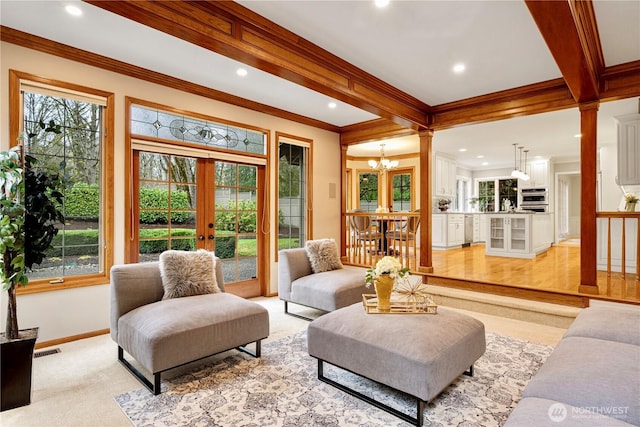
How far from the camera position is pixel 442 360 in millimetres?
1990

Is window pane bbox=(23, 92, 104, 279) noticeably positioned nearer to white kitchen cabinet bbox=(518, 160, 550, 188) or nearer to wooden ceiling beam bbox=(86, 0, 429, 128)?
wooden ceiling beam bbox=(86, 0, 429, 128)

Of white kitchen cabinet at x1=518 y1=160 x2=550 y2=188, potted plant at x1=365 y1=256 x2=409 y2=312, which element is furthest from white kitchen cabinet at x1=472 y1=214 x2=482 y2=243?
potted plant at x1=365 y1=256 x2=409 y2=312

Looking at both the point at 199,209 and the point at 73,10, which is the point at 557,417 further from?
the point at 199,209

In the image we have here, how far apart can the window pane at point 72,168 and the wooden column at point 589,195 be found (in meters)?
5.30

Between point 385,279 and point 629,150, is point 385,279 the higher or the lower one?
the lower one

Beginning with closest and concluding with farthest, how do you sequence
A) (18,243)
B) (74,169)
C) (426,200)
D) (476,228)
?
(18,243)
(74,169)
(426,200)
(476,228)

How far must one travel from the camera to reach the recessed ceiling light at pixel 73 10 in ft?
8.50

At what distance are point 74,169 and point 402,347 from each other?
3475mm

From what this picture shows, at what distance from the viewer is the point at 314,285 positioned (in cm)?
388

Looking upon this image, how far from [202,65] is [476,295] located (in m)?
4.34

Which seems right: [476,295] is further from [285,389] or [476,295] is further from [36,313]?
[36,313]

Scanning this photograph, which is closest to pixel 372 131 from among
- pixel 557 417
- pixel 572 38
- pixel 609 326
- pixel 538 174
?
pixel 572 38

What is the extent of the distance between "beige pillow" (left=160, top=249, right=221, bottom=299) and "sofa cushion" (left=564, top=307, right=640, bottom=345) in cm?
278

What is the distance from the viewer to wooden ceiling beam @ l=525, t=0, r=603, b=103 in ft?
6.88
